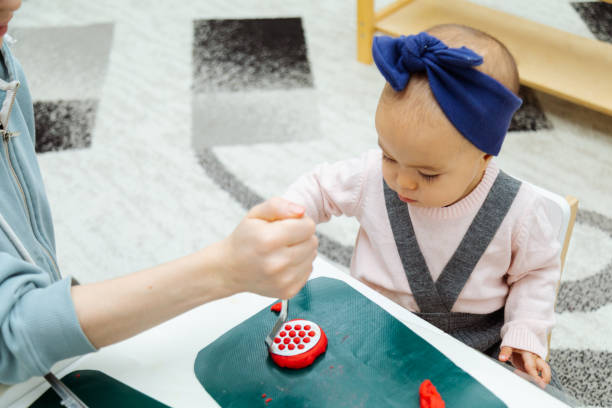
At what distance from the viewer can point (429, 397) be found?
0.55 meters

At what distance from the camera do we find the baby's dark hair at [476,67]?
62 cm

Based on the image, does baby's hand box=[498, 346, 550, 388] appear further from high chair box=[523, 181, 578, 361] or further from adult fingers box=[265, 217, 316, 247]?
adult fingers box=[265, 217, 316, 247]

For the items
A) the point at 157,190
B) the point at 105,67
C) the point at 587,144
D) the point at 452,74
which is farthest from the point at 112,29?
the point at 452,74

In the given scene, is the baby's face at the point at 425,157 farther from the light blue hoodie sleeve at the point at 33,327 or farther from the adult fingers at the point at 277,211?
the light blue hoodie sleeve at the point at 33,327

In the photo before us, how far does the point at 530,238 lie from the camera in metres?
0.74

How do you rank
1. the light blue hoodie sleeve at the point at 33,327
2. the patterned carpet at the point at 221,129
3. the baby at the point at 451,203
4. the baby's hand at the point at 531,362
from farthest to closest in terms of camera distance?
the patterned carpet at the point at 221,129 < the baby's hand at the point at 531,362 < the baby at the point at 451,203 < the light blue hoodie sleeve at the point at 33,327

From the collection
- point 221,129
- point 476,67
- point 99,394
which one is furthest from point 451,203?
point 221,129

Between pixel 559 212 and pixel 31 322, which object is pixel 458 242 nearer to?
pixel 559 212

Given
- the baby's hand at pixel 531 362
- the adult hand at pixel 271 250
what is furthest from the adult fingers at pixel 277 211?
the baby's hand at pixel 531 362

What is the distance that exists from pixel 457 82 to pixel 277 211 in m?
0.24

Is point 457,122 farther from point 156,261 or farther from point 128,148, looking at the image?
point 128,148

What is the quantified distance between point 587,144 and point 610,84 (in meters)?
0.18

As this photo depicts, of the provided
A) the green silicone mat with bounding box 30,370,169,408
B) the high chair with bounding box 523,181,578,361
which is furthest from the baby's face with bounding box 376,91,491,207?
the green silicone mat with bounding box 30,370,169,408

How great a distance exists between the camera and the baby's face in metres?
0.63
